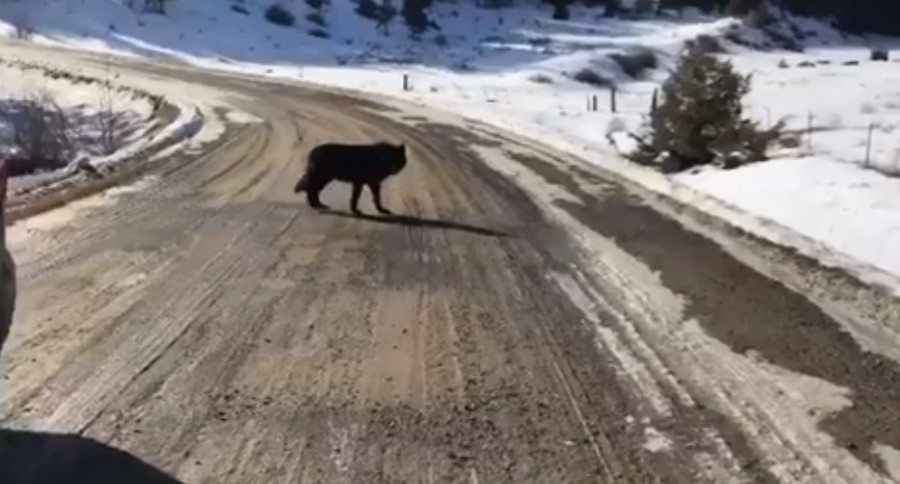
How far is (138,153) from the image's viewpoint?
66.9 ft

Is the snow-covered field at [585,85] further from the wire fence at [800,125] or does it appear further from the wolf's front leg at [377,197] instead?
the wolf's front leg at [377,197]

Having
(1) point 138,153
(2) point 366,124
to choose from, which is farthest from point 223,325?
(2) point 366,124

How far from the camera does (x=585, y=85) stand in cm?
5588

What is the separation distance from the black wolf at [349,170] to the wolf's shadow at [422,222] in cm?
28

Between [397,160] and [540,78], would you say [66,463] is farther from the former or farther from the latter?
[540,78]

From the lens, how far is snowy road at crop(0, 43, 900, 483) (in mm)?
5910

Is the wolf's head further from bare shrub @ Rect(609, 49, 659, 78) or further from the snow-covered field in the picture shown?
bare shrub @ Rect(609, 49, 659, 78)

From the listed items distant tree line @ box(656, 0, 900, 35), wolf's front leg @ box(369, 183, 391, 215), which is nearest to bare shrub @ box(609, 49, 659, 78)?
distant tree line @ box(656, 0, 900, 35)

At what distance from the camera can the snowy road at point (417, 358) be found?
591cm

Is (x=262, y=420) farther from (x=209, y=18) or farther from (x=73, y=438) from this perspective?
(x=209, y=18)

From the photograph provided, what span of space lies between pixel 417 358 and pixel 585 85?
49.1 meters

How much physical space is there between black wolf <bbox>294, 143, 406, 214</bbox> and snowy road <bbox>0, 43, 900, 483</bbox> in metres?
0.56

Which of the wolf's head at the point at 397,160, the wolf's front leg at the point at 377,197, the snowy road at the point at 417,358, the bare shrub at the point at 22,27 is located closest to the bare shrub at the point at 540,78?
the bare shrub at the point at 22,27

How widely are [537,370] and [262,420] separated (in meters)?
1.80
